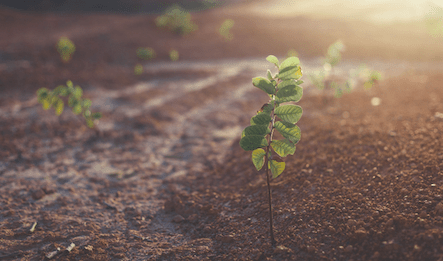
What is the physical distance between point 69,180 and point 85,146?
0.95 metres

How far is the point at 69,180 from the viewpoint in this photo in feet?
11.4

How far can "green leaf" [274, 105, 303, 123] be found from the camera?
1677 millimetres

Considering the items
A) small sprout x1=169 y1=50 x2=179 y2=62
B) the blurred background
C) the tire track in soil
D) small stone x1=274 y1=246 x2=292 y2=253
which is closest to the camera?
small stone x1=274 y1=246 x2=292 y2=253

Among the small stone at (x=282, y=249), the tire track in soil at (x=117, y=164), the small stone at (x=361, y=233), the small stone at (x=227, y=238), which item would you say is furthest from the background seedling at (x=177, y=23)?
the small stone at (x=361, y=233)

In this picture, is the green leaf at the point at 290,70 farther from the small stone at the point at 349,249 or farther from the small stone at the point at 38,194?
the small stone at the point at 38,194

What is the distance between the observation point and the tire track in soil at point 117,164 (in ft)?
8.09

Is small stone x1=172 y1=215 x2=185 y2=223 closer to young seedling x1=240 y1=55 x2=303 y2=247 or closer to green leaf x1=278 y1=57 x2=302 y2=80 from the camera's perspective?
young seedling x1=240 y1=55 x2=303 y2=247

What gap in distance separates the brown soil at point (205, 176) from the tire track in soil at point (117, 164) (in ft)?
0.06

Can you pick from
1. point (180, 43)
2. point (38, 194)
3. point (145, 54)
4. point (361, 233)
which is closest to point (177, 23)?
point (180, 43)

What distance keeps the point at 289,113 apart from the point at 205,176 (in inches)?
83.3

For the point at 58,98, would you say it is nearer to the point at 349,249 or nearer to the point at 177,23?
the point at 349,249

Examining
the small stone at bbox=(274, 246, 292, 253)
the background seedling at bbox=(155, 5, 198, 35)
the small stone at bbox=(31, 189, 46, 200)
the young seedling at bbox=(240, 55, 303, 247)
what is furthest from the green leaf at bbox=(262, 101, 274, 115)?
the background seedling at bbox=(155, 5, 198, 35)

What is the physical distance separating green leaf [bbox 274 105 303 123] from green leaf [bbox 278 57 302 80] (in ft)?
0.56

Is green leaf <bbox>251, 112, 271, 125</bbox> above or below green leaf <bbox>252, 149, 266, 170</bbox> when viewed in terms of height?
above
